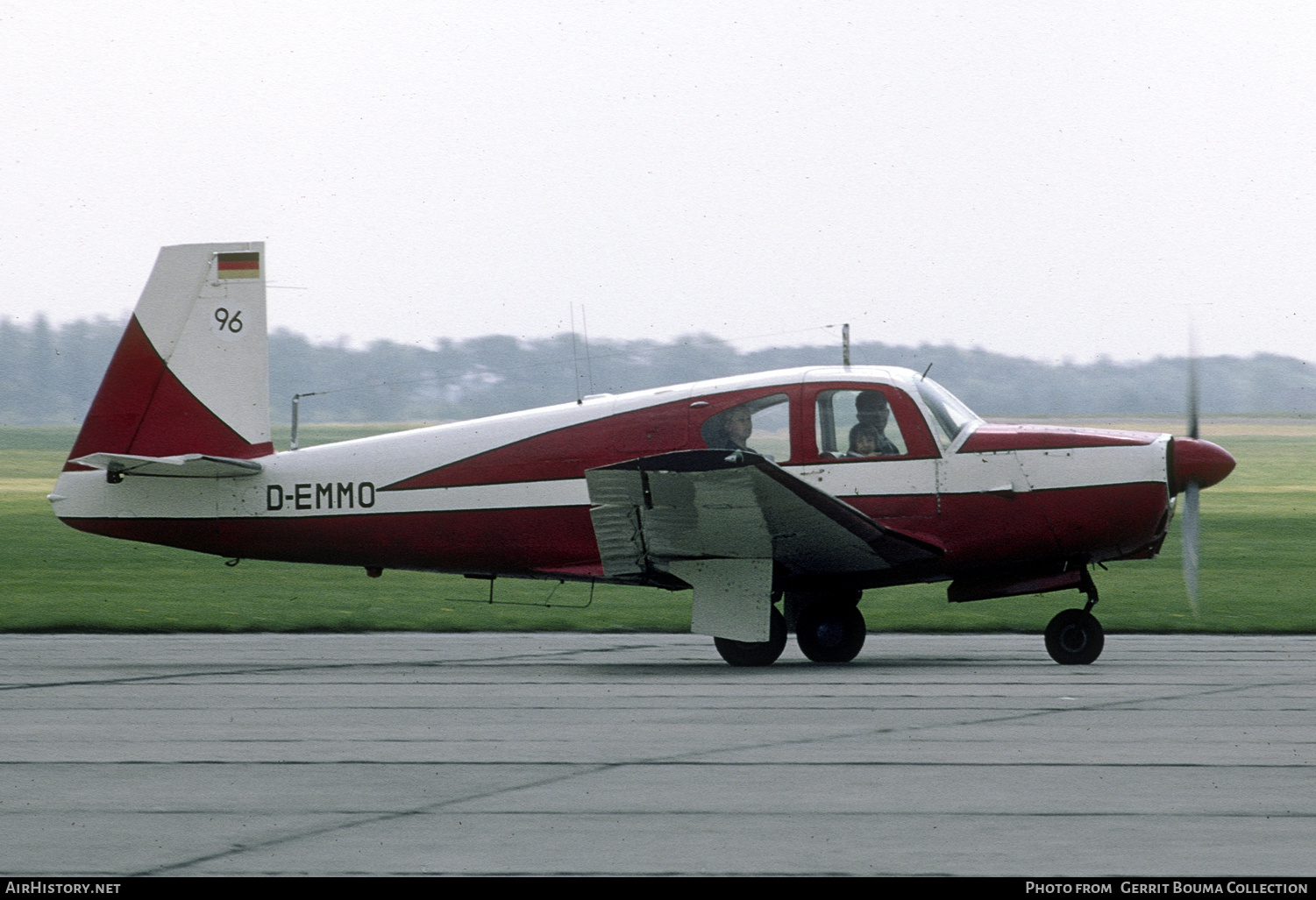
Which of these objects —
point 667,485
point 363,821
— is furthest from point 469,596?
point 363,821

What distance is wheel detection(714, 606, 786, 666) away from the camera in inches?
500

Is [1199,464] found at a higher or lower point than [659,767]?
higher

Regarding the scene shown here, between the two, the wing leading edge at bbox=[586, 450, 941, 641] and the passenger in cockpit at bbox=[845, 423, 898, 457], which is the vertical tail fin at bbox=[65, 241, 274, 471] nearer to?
the wing leading edge at bbox=[586, 450, 941, 641]

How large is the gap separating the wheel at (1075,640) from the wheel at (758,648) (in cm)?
225

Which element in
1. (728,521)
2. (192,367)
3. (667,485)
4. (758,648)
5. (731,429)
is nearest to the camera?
(667,485)

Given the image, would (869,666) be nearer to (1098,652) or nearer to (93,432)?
(1098,652)

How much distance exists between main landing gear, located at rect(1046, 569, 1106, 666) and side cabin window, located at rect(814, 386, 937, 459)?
1784 millimetres

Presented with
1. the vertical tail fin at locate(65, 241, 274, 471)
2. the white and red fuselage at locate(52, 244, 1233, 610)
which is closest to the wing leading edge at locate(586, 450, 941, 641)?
the white and red fuselage at locate(52, 244, 1233, 610)

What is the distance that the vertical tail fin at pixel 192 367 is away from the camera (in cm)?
1419

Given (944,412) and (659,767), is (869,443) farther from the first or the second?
(659,767)

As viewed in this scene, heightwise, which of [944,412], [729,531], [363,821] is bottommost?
[363,821]

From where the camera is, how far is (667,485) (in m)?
11.7

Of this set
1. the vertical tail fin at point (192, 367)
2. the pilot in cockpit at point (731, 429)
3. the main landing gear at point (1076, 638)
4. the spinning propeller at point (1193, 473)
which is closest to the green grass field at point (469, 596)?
the spinning propeller at point (1193, 473)

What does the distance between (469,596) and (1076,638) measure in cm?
1140
